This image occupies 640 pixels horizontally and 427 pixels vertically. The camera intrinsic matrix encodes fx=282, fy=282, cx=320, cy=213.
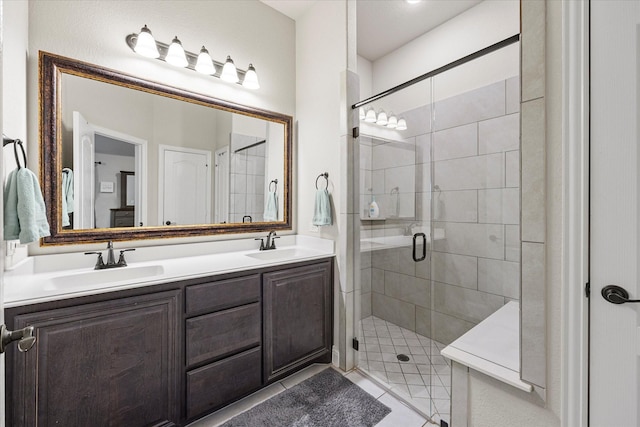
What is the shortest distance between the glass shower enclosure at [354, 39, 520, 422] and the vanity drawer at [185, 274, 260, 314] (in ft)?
3.00

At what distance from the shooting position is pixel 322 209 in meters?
2.26

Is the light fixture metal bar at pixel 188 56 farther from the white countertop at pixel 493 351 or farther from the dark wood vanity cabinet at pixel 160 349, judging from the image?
the white countertop at pixel 493 351

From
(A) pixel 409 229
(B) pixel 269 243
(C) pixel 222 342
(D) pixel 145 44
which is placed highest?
(D) pixel 145 44

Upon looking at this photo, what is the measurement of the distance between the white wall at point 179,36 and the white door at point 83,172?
17cm

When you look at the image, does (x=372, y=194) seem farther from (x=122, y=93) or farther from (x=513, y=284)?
(x=122, y=93)

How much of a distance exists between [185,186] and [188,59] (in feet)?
3.08

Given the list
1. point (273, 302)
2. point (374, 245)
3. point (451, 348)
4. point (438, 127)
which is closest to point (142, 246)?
point (273, 302)

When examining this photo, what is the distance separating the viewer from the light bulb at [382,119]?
2259 mm

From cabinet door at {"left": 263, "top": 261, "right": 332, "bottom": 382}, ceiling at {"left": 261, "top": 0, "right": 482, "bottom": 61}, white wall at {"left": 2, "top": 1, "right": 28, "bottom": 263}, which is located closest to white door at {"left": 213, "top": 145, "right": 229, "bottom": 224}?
cabinet door at {"left": 263, "top": 261, "right": 332, "bottom": 382}

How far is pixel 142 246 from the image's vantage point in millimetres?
1920

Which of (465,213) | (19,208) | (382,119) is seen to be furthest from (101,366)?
(382,119)

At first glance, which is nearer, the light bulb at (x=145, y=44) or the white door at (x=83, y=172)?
the white door at (x=83, y=172)

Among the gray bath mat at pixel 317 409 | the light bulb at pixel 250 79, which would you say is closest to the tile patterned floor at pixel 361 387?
the gray bath mat at pixel 317 409

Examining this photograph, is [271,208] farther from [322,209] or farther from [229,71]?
[229,71]
